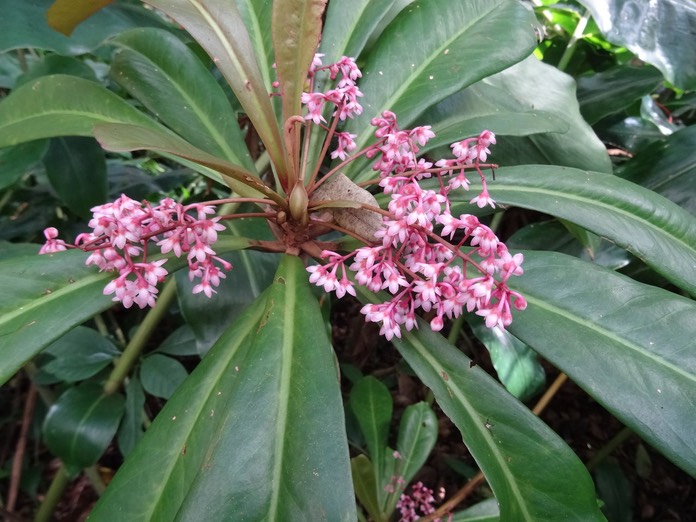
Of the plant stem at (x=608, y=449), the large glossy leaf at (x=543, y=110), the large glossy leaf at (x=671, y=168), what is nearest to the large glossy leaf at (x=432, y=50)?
the large glossy leaf at (x=543, y=110)

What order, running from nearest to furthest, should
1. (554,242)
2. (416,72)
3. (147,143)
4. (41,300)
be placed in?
(147,143) < (41,300) < (416,72) < (554,242)

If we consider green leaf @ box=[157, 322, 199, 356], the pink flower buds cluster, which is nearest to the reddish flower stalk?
the pink flower buds cluster

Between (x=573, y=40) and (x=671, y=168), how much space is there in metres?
0.46

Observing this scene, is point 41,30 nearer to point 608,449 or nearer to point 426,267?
point 426,267

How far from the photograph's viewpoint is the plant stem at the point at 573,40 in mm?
1196

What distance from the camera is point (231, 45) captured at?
2.03 ft

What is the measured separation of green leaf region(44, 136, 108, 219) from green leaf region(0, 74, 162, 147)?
11.9 inches

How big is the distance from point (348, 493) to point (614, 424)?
1413mm

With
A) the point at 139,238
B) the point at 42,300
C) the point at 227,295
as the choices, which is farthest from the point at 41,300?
the point at 227,295

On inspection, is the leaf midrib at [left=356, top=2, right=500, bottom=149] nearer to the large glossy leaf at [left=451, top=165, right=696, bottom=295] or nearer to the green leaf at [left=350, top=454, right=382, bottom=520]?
the large glossy leaf at [left=451, top=165, right=696, bottom=295]

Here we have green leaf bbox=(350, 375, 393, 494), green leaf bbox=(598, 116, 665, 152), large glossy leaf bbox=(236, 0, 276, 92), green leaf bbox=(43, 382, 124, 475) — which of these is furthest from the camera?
green leaf bbox=(598, 116, 665, 152)

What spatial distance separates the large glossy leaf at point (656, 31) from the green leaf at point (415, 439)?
809 mm

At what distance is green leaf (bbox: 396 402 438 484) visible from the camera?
100 cm

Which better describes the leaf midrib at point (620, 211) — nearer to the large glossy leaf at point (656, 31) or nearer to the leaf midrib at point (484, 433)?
the leaf midrib at point (484, 433)
